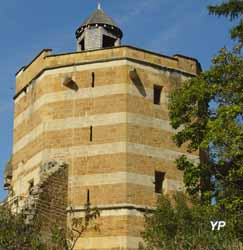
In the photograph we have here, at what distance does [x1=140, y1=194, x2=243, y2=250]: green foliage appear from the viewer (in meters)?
16.5

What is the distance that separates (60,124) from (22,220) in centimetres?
836

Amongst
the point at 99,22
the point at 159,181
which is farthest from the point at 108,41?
the point at 159,181

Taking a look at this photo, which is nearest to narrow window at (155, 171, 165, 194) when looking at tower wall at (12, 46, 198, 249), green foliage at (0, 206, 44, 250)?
tower wall at (12, 46, 198, 249)

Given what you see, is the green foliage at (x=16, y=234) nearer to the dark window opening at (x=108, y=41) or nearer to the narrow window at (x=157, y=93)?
the narrow window at (x=157, y=93)

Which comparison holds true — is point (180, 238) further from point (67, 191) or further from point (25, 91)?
point (25, 91)

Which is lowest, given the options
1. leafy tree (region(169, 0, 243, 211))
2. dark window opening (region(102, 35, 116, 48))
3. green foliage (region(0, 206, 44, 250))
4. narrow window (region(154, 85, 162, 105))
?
green foliage (region(0, 206, 44, 250))

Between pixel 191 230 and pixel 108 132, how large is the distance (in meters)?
8.73

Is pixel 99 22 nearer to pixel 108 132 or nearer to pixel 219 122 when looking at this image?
pixel 108 132

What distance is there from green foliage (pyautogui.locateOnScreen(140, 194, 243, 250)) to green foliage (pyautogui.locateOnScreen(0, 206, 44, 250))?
3028 mm

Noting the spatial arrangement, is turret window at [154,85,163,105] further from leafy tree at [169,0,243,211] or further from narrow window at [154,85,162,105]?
leafy tree at [169,0,243,211]

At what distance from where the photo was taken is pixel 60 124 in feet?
88.5

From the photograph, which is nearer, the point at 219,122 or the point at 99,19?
the point at 219,122

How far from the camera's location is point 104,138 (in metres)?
26.1

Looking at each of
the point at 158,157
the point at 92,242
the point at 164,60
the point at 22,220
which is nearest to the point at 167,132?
the point at 158,157
